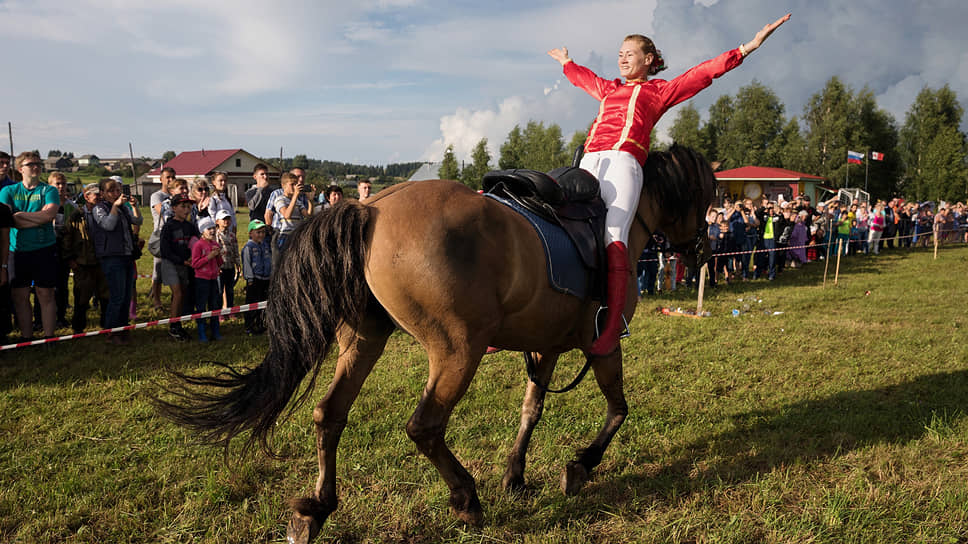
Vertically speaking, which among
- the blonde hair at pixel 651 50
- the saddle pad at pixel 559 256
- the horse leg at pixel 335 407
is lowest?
the horse leg at pixel 335 407

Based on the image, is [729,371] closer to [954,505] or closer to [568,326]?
[954,505]

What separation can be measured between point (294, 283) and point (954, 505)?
12.9 feet

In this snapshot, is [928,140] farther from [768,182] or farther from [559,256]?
[559,256]

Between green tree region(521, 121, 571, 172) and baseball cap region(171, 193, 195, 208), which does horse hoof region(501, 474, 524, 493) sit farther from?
green tree region(521, 121, 571, 172)

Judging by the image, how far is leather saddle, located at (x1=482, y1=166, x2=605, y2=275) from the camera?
3.15 m

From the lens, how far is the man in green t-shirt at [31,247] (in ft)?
21.6

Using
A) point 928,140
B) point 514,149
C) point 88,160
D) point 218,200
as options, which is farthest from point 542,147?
point 88,160

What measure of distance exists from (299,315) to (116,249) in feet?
19.0

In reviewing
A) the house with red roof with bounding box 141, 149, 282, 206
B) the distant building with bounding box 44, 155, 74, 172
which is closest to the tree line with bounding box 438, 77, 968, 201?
the house with red roof with bounding box 141, 149, 282, 206

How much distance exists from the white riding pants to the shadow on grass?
1.56m

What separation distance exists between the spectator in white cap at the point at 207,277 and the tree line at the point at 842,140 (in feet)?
147

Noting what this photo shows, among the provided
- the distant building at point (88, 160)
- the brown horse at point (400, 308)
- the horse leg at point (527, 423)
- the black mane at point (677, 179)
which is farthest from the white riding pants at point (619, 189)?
the distant building at point (88, 160)

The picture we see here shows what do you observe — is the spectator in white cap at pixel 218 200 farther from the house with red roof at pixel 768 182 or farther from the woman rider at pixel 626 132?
the house with red roof at pixel 768 182

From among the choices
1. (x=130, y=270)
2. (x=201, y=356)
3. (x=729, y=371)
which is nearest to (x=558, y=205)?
(x=729, y=371)
